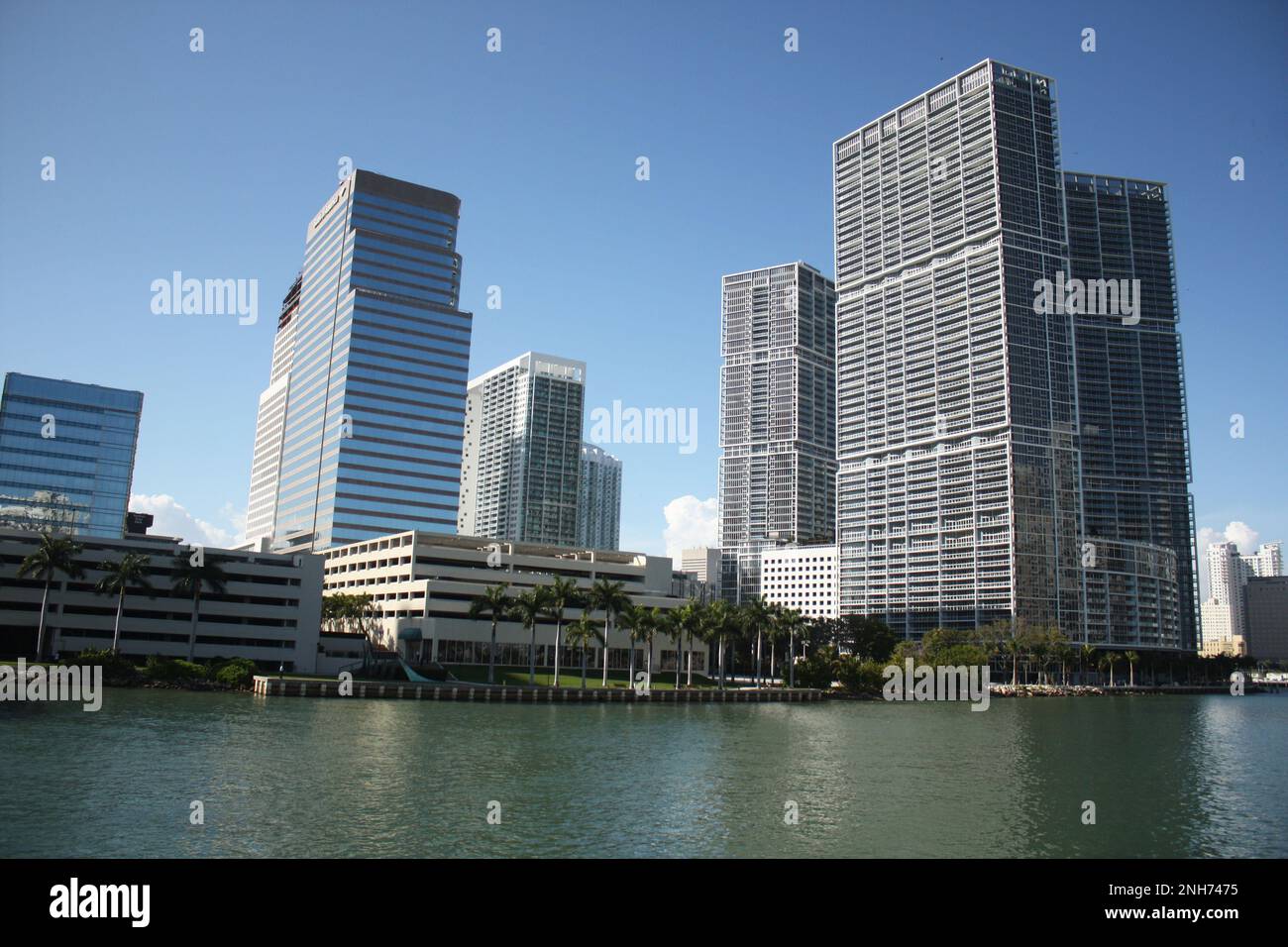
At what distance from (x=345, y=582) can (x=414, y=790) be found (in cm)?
13278

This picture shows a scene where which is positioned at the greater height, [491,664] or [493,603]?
[493,603]

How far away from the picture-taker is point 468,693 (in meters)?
108

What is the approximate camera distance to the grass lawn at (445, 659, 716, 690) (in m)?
127

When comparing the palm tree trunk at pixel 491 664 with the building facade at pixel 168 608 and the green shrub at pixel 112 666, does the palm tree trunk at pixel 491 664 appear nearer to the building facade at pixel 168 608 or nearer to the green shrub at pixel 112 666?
the building facade at pixel 168 608

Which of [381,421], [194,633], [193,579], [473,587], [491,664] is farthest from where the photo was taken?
[381,421]

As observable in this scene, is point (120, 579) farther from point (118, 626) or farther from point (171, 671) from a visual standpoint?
point (171, 671)

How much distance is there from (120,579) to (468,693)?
43980 mm

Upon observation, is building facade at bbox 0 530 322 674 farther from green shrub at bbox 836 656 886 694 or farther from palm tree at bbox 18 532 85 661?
green shrub at bbox 836 656 886 694

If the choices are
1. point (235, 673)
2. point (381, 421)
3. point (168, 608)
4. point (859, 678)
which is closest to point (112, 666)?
point (235, 673)

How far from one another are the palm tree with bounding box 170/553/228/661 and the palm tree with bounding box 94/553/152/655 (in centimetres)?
363

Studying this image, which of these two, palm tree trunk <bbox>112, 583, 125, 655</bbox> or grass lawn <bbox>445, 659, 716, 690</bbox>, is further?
grass lawn <bbox>445, 659, 716, 690</bbox>

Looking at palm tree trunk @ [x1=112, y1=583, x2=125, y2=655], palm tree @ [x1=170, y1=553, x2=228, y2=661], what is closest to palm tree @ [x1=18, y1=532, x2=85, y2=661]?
palm tree trunk @ [x1=112, y1=583, x2=125, y2=655]
